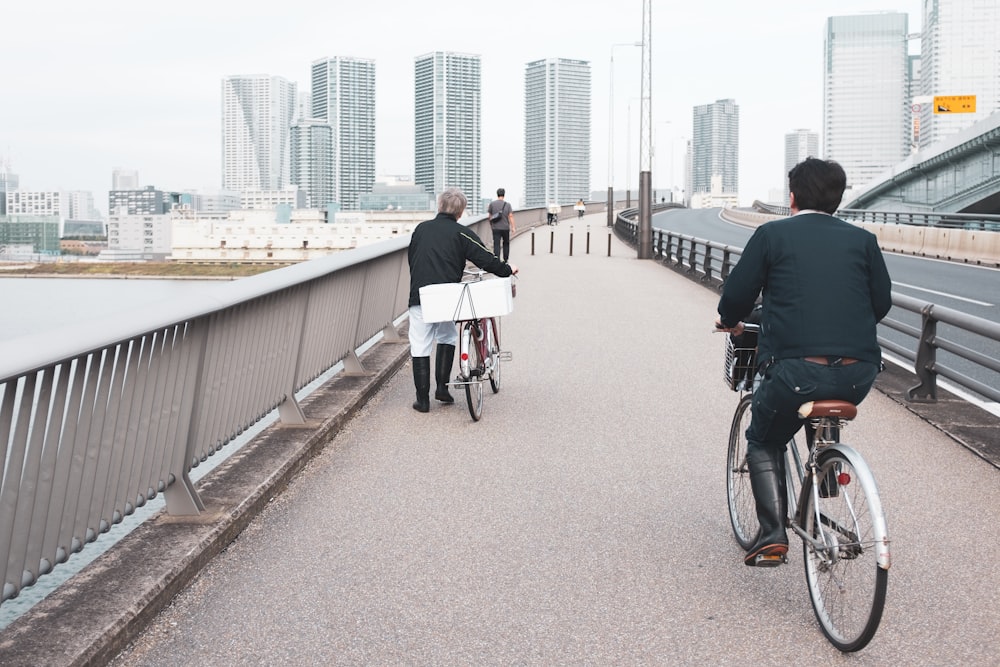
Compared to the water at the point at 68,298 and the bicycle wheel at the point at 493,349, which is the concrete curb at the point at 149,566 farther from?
the bicycle wheel at the point at 493,349

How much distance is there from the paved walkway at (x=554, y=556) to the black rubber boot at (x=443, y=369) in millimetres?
105

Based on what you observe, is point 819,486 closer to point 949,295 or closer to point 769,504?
point 769,504

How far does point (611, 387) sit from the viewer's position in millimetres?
9945

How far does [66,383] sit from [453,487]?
9.27ft

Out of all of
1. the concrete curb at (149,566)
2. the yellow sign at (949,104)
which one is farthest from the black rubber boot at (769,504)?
the yellow sign at (949,104)

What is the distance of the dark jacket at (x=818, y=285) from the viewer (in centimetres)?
401

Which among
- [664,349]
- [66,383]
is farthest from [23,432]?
[664,349]

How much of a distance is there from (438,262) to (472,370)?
0.90m

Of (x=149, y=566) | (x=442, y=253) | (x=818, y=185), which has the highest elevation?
(x=818, y=185)

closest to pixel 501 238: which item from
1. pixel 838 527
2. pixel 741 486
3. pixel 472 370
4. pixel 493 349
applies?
pixel 493 349

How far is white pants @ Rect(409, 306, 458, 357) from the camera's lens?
856 cm

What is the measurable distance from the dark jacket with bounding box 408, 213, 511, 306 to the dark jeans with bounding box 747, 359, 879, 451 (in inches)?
177

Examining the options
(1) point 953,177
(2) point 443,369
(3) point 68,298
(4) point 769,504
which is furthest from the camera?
(1) point 953,177

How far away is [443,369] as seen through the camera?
8898 mm
